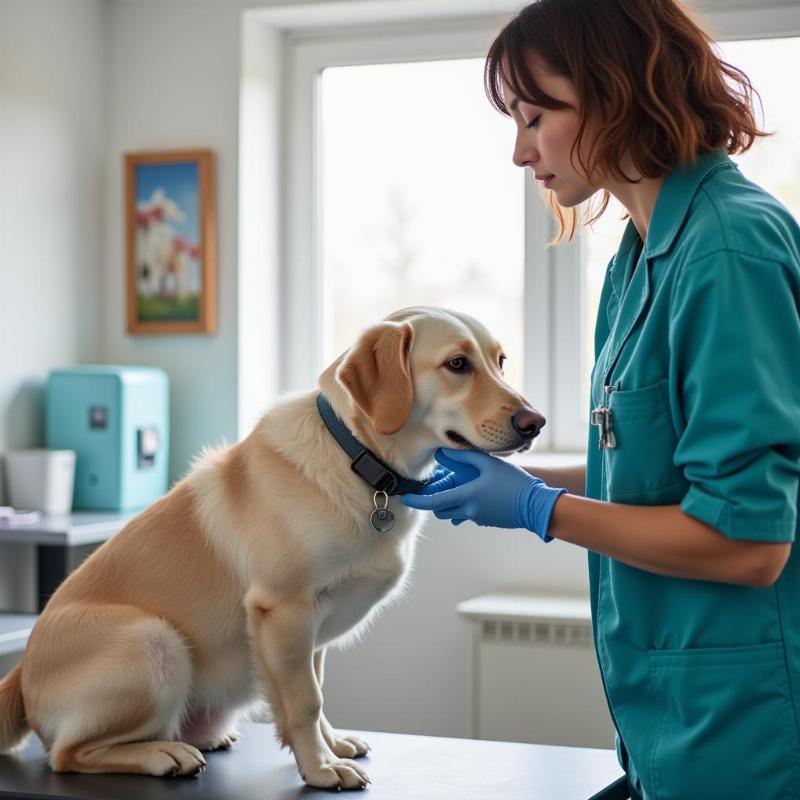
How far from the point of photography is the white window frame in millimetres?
3293

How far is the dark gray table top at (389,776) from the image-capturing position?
1481 millimetres

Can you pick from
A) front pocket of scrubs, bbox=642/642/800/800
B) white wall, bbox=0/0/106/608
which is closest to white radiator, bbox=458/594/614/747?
white wall, bbox=0/0/106/608

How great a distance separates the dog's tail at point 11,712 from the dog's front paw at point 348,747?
460mm

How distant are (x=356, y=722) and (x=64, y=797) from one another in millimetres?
1961

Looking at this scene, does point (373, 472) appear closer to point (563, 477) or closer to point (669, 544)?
point (563, 477)

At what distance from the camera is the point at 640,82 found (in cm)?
Answer: 124

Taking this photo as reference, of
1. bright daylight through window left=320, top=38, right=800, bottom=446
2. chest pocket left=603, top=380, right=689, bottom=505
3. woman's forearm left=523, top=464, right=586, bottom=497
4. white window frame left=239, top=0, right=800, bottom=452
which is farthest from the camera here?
bright daylight through window left=320, top=38, right=800, bottom=446

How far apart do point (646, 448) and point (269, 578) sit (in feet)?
1.86

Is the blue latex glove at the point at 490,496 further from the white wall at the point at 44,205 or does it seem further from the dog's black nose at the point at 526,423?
the white wall at the point at 44,205

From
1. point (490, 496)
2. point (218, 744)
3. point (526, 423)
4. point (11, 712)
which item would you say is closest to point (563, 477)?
point (526, 423)

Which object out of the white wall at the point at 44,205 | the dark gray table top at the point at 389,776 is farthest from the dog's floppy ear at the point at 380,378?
the white wall at the point at 44,205

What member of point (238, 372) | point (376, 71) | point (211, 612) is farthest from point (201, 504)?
point (376, 71)

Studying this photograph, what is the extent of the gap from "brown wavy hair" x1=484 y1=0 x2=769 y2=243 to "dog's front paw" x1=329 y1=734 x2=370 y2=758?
2.97ft

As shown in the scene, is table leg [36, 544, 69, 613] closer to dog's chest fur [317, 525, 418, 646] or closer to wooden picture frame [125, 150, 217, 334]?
→ wooden picture frame [125, 150, 217, 334]
